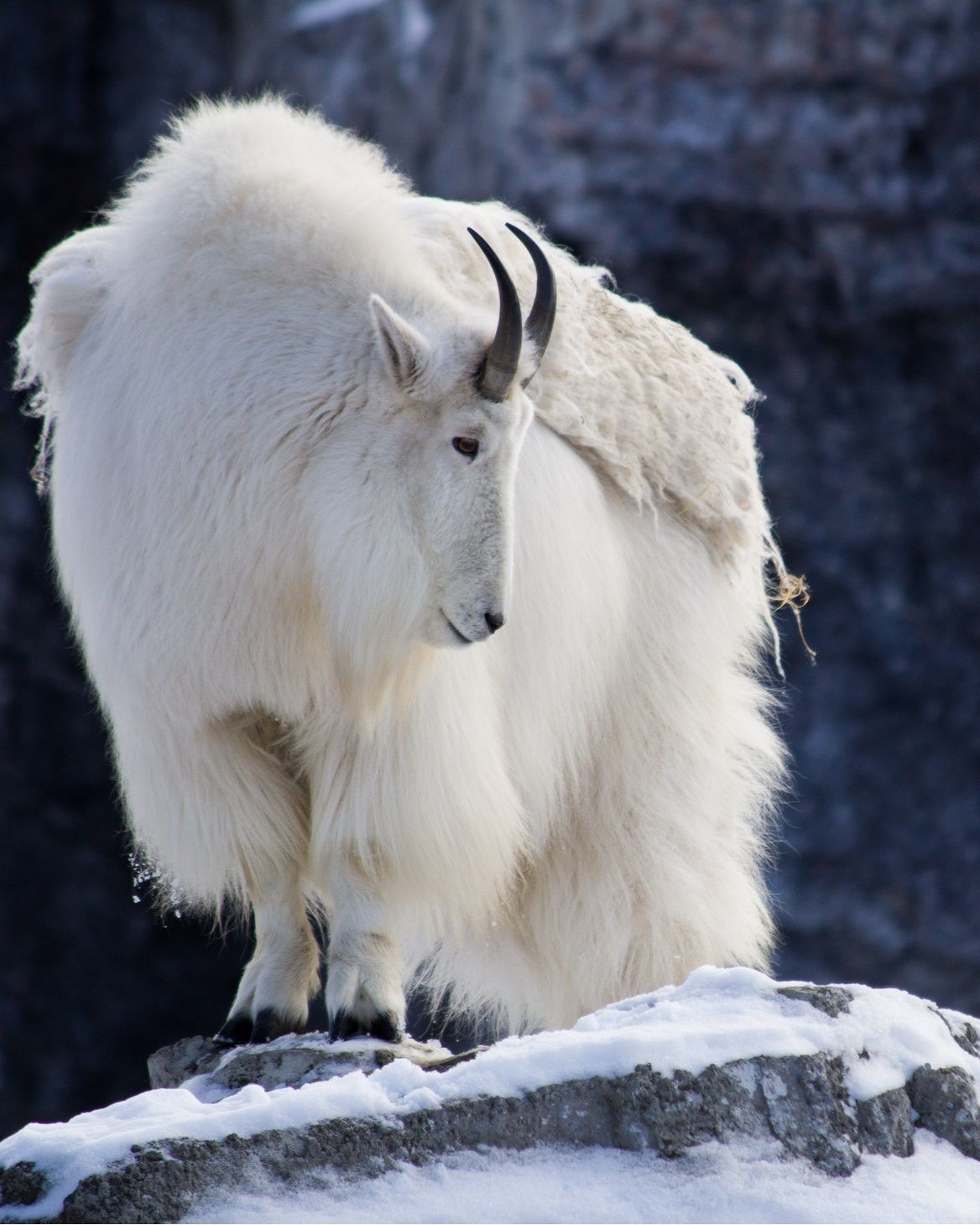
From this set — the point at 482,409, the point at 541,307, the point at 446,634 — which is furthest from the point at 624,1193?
the point at 541,307

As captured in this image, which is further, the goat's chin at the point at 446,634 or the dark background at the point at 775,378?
the dark background at the point at 775,378

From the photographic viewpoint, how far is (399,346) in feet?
10.1

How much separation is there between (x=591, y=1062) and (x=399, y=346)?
141 centimetres

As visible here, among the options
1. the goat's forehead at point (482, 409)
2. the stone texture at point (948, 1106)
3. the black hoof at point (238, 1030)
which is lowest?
the black hoof at point (238, 1030)

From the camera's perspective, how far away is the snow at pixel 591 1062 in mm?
2133

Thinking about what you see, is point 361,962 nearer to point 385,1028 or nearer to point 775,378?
point 385,1028

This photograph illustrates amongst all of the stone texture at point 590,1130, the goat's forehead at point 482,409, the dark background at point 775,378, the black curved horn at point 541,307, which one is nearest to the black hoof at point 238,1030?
the stone texture at point 590,1130

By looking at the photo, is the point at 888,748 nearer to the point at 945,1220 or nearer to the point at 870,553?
the point at 870,553

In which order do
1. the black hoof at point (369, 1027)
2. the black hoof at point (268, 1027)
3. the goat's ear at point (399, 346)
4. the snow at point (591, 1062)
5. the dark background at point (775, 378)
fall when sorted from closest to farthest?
the snow at point (591, 1062), the goat's ear at point (399, 346), the black hoof at point (369, 1027), the black hoof at point (268, 1027), the dark background at point (775, 378)

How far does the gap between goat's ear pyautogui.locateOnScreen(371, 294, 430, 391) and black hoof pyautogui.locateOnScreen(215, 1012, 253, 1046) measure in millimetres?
1336

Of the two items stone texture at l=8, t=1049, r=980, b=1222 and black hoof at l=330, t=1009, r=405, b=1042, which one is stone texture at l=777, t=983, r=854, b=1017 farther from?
black hoof at l=330, t=1009, r=405, b=1042

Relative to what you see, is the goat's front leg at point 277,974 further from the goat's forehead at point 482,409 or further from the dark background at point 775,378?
the dark background at point 775,378

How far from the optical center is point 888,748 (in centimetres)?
904

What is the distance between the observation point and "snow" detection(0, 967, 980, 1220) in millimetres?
2133
